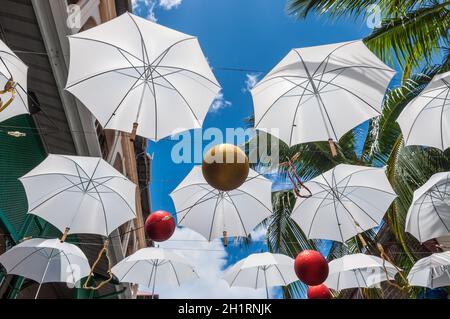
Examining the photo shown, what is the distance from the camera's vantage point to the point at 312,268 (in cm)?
505

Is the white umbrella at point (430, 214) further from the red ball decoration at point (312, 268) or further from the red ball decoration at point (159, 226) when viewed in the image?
the red ball decoration at point (159, 226)

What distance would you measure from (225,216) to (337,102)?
3391 mm

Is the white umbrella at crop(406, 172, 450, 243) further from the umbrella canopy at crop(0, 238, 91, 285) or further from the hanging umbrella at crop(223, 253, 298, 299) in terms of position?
the umbrella canopy at crop(0, 238, 91, 285)

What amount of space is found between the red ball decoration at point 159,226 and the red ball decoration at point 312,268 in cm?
208

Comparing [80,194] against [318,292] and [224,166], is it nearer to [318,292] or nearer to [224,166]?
[224,166]

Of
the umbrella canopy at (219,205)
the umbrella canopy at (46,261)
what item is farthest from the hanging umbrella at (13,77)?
the umbrella canopy at (219,205)

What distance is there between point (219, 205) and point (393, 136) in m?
5.75

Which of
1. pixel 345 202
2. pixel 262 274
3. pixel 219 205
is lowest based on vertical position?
pixel 262 274

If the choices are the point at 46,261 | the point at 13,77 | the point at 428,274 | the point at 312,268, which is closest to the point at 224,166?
the point at 312,268

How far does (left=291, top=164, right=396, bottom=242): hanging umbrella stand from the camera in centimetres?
741

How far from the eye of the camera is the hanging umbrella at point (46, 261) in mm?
7172

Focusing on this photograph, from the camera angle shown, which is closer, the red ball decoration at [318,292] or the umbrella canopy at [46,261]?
the red ball decoration at [318,292]

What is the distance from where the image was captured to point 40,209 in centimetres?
728

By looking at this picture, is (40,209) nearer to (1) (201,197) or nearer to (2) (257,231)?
(1) (201,197)
